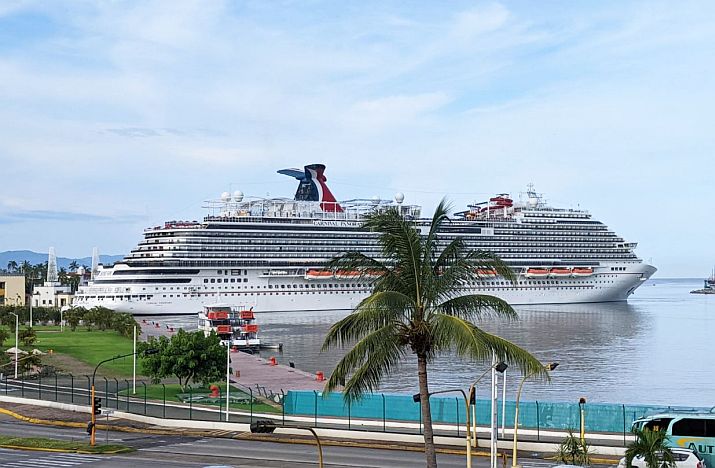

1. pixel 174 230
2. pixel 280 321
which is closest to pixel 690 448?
pixel 280 321

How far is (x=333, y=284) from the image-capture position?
4459 inches

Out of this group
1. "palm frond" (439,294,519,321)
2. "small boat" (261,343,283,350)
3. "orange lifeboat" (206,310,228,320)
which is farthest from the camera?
"orange lifeboat" (206,310,228,320)

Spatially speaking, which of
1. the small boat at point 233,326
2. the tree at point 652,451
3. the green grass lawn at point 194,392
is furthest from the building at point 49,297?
the tree at point 652,451

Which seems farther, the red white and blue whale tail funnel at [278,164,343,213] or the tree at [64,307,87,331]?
the red white and blue whale tail funnel at [278,164,343,213]

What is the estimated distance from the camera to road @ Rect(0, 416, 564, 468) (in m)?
22.9

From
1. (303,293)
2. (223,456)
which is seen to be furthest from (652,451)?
(303,293)

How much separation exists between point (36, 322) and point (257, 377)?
162 ft

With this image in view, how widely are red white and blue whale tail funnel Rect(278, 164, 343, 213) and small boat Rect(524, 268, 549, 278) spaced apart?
92.3 feet

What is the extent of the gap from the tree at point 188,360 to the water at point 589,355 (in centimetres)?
889

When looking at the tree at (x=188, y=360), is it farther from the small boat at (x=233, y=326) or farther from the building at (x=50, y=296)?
the building at (x=50, y=296)

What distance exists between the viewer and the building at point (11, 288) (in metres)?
111

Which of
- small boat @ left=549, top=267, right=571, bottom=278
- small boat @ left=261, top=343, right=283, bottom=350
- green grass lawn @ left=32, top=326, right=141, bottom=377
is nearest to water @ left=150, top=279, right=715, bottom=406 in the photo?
small boat @ left=261, top=343, right=283, bottom=350

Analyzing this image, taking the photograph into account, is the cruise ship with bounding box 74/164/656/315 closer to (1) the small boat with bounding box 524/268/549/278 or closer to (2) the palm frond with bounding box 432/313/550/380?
(1) the small boat with bounding box 524/268/549/278

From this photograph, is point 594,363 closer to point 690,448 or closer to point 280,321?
point 690,448
